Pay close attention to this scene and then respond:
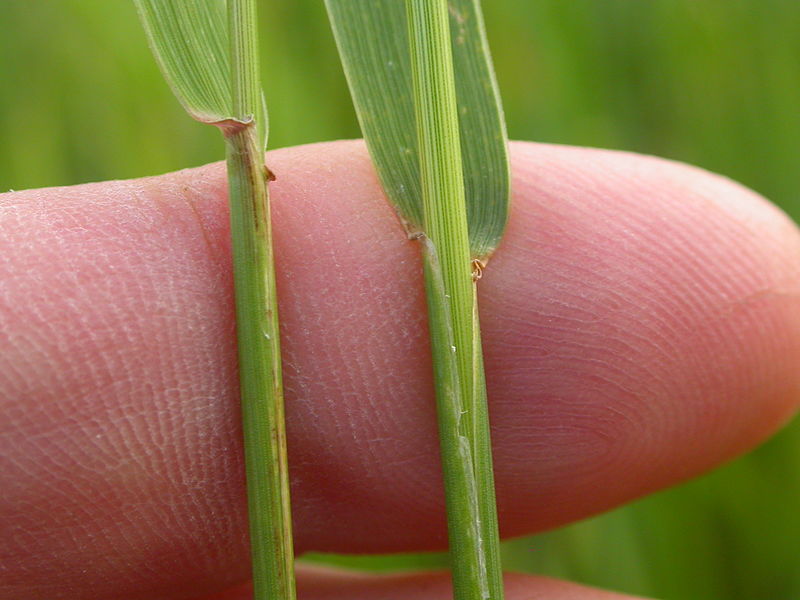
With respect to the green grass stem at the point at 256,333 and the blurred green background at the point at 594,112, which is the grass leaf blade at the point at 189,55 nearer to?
the green grass stem at the point at 256,333

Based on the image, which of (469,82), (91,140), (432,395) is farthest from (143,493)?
(91,140)

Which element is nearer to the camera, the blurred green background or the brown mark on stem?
the brown mark on stem

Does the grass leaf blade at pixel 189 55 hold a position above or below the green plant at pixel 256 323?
above

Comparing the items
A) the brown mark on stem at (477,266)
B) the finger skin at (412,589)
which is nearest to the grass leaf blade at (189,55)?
the brown mark on stem at (477,266)

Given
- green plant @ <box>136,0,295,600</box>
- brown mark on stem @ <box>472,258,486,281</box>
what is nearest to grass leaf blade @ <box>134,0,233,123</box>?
green plant @ <box>136,0,295,600</box>

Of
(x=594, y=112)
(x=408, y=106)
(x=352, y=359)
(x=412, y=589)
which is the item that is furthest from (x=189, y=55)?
(x=594, y=112)

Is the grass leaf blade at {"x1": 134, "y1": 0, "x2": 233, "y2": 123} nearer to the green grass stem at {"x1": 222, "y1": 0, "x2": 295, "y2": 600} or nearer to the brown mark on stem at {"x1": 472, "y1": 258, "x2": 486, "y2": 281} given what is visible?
the green grass stem at {"x1": 222, "y1": 0, "x2": 295, "y2": 600}

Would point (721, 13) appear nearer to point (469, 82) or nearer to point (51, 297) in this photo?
point (469, 82)
